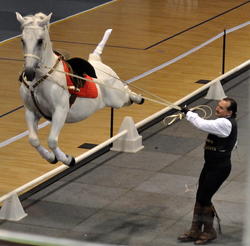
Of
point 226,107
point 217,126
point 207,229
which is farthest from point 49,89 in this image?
point 207,229

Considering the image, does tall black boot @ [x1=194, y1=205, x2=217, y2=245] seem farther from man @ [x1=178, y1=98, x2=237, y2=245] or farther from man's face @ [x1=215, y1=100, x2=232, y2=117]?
man's face @ [x1=215, y1=100, x2=232, y2=117]

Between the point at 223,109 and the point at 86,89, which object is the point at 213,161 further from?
the point at 86,89

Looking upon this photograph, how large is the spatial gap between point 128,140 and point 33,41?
5.01 metres

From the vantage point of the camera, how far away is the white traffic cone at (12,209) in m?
9.21

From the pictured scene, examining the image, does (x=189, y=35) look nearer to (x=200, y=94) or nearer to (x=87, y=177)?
(x=200, y=94)

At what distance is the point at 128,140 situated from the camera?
11.7 meters

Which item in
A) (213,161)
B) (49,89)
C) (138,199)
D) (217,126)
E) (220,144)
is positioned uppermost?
(49,89)

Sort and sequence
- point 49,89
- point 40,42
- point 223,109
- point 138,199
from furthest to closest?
point 138,199
point 223,109
point 49,89
point 40,42

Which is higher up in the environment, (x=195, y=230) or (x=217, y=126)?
(x=217, y=126)

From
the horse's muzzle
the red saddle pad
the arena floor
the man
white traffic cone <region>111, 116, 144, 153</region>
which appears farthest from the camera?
white traffic cone <region>111, 116, 144, 153</region>

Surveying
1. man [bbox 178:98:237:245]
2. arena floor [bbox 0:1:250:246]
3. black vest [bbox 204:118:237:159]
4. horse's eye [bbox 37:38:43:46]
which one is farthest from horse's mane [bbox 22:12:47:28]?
black vest [bbox 204:118:237:159]

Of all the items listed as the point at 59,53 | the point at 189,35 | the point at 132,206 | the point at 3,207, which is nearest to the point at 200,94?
the point at 189,35

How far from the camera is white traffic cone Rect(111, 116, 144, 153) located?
11.7 metres

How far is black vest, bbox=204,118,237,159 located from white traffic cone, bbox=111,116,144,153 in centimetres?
329
